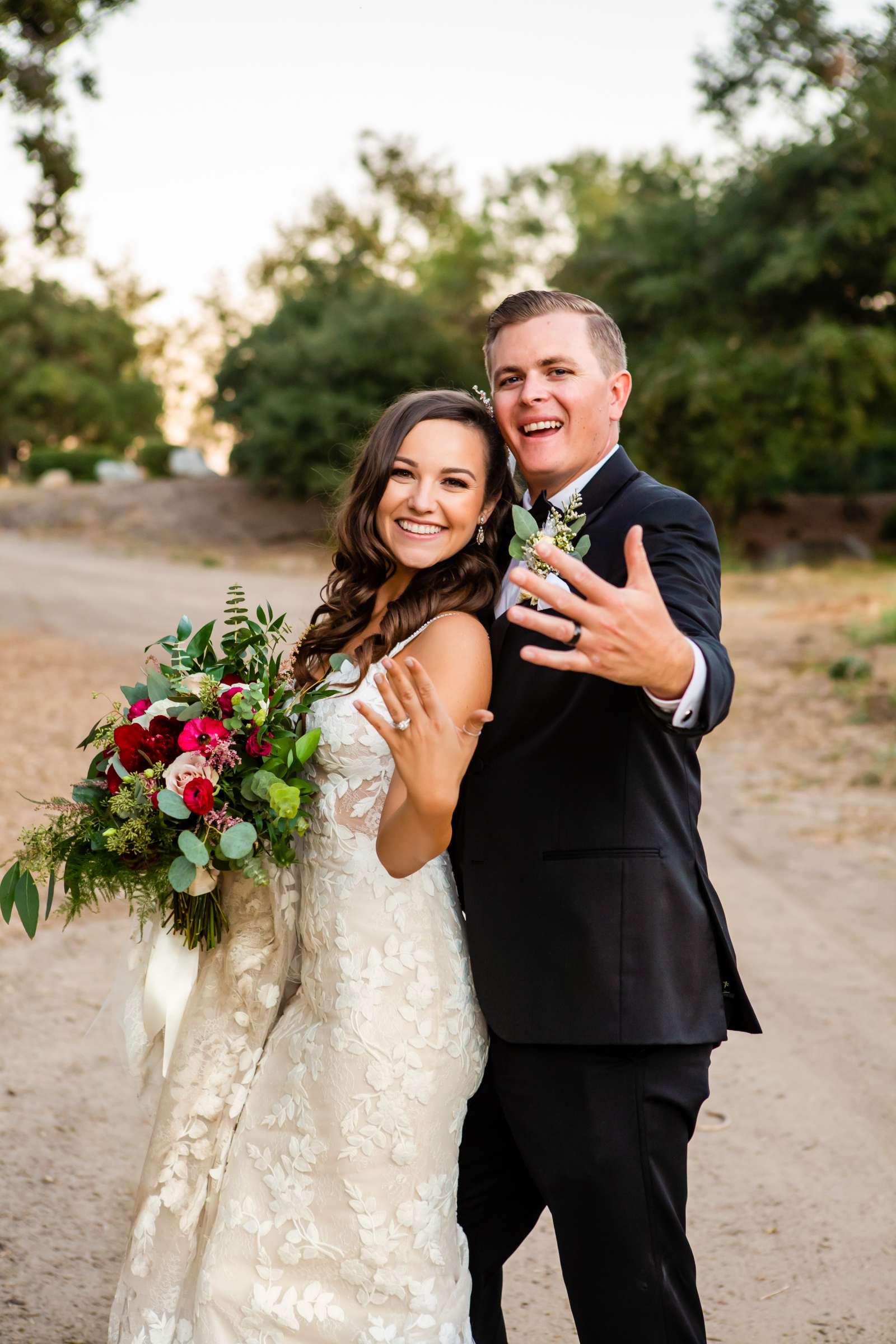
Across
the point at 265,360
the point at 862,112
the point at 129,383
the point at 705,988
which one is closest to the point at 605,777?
the point at 705,988

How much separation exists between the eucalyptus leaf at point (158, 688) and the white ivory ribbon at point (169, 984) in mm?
566

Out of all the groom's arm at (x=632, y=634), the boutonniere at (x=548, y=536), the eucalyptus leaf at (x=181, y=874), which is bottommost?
the eucalyptus leaf at (x=181, y=874)

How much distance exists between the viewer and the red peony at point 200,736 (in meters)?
2.44

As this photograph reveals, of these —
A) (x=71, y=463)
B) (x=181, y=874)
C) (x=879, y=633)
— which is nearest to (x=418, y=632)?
(x=181, y=874)

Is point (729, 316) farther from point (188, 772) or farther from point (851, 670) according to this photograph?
point (188, 772)

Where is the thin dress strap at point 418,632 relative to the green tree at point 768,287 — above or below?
below

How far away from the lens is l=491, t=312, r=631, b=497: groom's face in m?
2.57

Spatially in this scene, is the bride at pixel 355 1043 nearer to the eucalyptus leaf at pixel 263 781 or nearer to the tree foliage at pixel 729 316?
the eucalyptus leaf at pixel 263 781

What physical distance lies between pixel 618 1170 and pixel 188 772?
3.69 feet

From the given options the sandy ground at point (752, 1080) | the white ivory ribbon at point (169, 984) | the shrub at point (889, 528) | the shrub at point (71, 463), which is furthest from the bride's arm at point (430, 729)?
the shrub at point (71, 463)

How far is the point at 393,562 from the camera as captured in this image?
9.32 feet

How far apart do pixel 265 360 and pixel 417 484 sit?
26.7 meters

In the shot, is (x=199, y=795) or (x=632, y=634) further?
(x=199, y=795)

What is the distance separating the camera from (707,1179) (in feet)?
13.7
